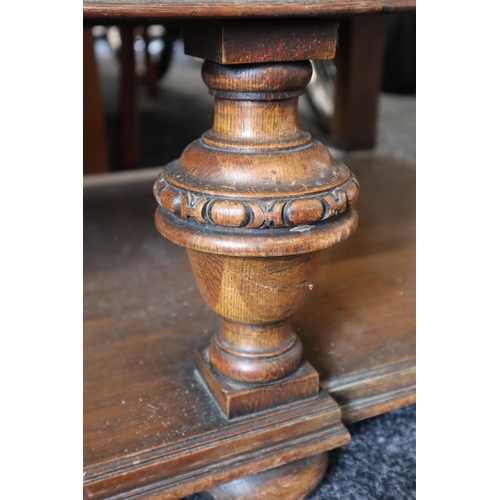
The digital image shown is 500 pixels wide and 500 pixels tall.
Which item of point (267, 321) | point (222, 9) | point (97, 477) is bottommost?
point (97, 477)

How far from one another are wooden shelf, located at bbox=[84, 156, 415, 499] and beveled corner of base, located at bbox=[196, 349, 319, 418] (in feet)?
0.03

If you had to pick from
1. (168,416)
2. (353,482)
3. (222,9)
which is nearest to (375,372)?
(353,482)

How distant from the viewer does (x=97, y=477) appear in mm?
564

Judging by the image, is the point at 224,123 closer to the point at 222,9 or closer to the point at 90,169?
the point at 222,9

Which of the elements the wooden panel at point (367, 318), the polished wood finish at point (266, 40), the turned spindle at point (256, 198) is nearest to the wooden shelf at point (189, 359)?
the wooden panel at point (367, 318)

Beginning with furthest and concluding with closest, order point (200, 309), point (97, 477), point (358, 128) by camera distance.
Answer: point (358, 128) < point (200, 309) < point (97, 477)

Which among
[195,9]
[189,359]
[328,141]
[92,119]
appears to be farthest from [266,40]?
[328,141]

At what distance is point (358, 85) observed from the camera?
172 centimetres

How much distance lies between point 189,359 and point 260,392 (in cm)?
15

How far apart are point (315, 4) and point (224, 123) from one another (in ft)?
0.44

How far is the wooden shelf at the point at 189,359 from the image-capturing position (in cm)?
60

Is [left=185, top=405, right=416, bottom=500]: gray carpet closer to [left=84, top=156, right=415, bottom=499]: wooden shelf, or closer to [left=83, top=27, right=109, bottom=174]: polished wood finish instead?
[left=84, top=156, right=415, bottom=499]: wooden shelf

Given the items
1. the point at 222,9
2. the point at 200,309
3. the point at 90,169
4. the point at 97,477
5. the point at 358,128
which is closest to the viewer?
the point at 222,9

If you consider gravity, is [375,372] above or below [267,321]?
below
